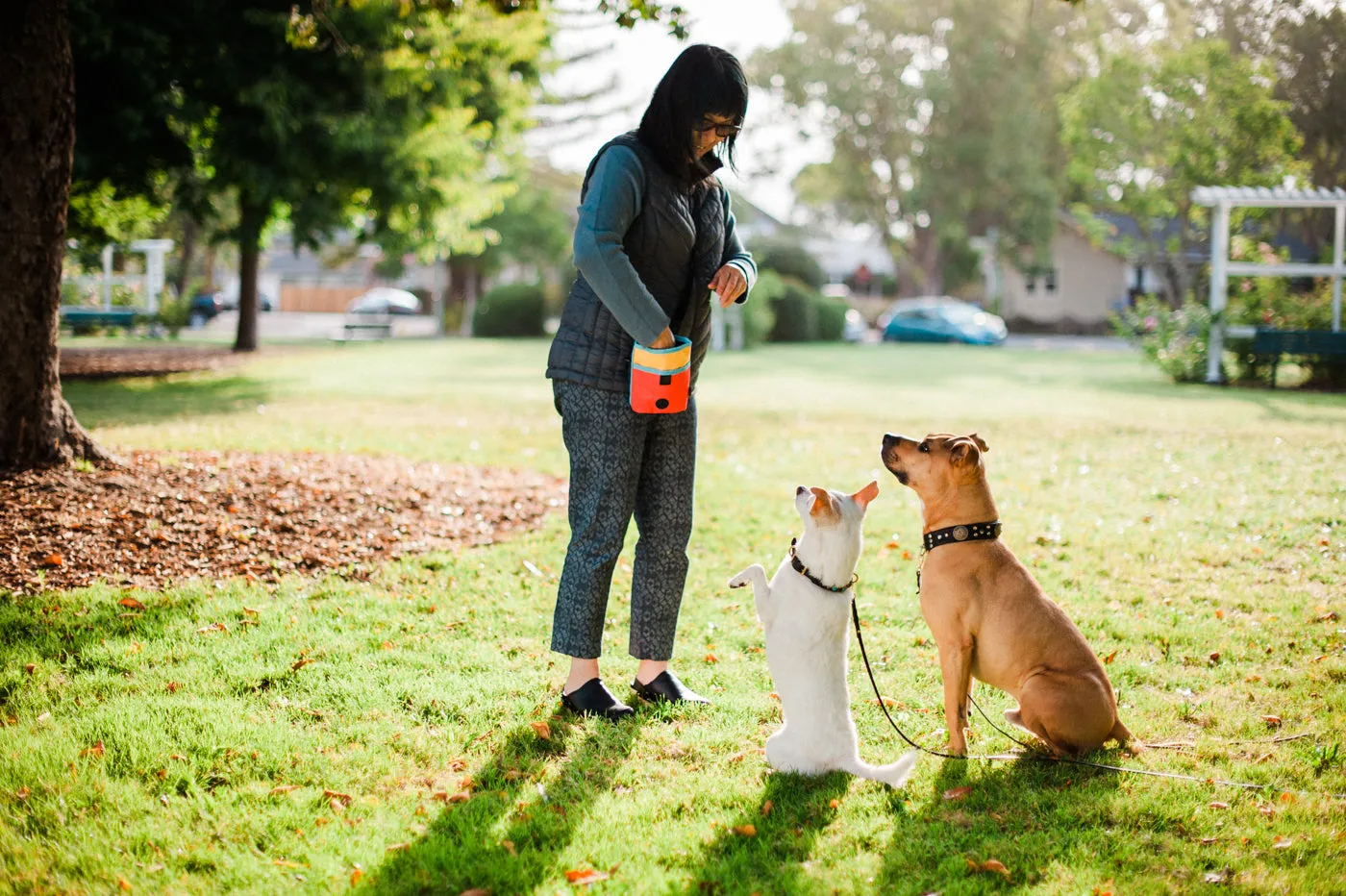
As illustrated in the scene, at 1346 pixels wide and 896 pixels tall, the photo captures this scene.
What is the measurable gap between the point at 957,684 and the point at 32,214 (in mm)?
6038

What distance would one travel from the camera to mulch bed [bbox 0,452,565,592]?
211 inches

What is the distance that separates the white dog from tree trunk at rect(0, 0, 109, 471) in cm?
517

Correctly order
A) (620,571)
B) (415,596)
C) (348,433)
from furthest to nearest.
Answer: (348,433)
(620,571)
(415,596)

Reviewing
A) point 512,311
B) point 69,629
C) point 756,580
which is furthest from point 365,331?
point 756,580

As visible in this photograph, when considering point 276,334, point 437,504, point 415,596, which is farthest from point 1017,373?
point 276,334

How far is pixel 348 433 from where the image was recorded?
10.6 metres

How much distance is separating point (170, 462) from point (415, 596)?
3093mm

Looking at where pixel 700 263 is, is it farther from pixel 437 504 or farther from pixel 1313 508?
pixel 1313 508

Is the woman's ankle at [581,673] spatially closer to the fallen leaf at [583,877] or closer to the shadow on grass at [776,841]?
the shadow on grass at [776,841]

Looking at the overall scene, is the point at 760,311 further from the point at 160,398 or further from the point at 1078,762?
the point at 1078,762

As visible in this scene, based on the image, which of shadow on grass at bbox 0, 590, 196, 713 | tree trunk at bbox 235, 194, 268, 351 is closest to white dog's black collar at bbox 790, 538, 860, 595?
shadow on grass at bbox 0, 590, 196, 713

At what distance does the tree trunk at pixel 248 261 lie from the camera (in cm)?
1736

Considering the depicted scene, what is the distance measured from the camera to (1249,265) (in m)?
17.1

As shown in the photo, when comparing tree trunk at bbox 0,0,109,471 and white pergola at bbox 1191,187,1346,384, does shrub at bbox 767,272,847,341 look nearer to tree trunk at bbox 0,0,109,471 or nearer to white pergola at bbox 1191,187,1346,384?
white pergola at bbox 1191,187,1346,384
